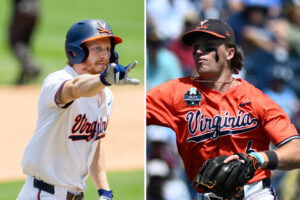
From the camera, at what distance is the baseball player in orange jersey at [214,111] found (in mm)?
3980

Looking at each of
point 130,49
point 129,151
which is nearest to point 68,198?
point 129,151

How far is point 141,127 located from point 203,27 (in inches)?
397

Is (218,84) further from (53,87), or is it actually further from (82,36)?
(53,87)

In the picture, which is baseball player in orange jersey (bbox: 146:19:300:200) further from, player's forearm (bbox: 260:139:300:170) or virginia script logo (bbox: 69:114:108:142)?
virginia script logo (bbox: 69:114:108:142)

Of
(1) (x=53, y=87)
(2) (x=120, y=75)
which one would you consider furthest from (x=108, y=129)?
(2) (x=120, y=75)

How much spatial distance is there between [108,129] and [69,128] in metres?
9.97

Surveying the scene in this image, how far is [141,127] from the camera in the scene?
1400 cm

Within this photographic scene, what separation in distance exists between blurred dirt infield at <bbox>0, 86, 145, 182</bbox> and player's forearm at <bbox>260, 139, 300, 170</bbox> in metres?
7.04

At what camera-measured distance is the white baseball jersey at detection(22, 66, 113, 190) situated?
3.75 meters

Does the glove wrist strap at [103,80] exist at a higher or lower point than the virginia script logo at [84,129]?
higher

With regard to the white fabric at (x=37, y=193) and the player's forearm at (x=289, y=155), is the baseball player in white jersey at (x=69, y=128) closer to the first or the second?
the white fabric at (x=37, y=193)

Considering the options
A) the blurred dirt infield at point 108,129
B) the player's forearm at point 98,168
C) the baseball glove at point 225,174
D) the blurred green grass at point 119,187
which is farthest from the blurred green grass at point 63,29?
the baseball glove at point 225,174

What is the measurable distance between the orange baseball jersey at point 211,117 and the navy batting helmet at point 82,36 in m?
0.58

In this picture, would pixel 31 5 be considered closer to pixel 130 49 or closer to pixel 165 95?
pixel 130 49
